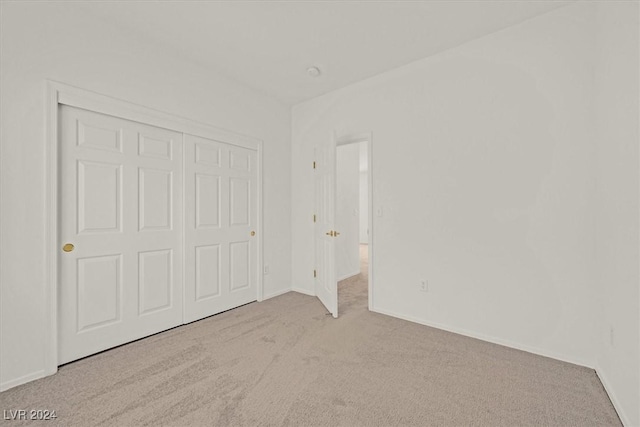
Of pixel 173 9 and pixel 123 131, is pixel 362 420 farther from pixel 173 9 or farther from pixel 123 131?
pixel 173 9

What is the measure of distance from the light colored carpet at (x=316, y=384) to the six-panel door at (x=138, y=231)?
29 cm

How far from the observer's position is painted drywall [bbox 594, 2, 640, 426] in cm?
144

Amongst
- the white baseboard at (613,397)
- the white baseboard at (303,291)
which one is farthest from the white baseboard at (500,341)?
the white baseboard at (303,291)

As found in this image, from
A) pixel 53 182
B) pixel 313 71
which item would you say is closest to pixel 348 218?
pixel 313 71

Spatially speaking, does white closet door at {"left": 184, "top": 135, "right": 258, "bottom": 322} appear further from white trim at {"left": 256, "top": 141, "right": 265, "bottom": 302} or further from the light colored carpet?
the light colored carpet

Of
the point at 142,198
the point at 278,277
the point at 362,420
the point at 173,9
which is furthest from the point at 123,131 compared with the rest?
the point at 362,420

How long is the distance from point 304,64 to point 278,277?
2.72 m

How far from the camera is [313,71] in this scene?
3.04 m

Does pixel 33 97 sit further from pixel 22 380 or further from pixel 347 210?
pixel 347 210

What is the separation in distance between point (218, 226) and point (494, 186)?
9.34 feet

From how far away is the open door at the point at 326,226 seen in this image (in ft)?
9.84

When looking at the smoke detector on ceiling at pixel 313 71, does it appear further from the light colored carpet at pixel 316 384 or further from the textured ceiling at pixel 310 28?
the light colored carpet at pixel 316 384

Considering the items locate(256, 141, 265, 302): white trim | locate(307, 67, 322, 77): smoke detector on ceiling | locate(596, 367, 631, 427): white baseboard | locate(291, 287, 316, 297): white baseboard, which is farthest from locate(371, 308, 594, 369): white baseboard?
locate(307, 67, 322, 77): smoke detector on ceiling

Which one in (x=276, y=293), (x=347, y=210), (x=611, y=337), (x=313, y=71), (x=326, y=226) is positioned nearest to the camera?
(x=611, y=337)
